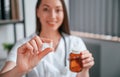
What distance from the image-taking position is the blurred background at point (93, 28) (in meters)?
2.09

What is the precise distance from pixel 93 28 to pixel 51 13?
116 cm

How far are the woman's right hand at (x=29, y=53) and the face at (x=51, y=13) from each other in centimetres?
39

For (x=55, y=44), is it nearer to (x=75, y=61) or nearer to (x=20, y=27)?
(x=75, y=61)

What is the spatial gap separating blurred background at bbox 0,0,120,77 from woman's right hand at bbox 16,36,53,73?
110 centimetres

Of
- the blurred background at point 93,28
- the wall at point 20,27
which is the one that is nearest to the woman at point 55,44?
the blurred background at point 93,28

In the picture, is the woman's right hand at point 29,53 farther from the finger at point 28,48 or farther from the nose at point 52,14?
the nose at point 52,14

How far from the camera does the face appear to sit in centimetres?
133

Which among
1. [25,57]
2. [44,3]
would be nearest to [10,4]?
[44,3]

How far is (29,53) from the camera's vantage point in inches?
37.6

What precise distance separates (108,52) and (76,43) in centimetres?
85

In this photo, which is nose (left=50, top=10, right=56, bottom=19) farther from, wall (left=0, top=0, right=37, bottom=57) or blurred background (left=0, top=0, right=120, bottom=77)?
wall (left=0, top=0, right=37, bottom=57)

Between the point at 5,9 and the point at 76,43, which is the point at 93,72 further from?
the point at 5,9

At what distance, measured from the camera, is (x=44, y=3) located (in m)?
1.36

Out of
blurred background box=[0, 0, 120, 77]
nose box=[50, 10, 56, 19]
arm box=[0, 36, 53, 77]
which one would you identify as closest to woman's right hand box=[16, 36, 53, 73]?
arm box=[0, 36, 53, 77]
